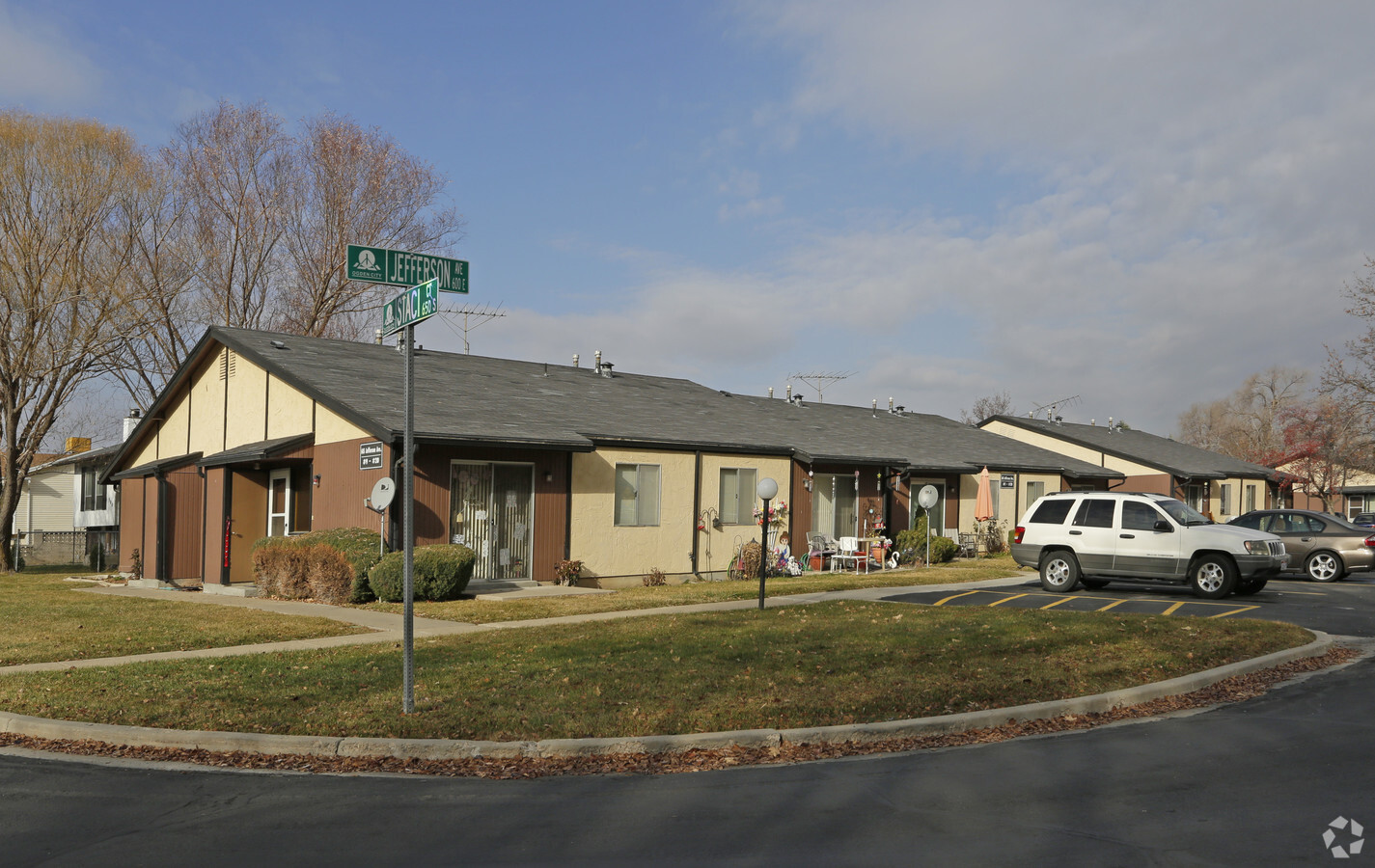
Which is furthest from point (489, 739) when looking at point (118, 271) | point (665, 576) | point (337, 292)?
point (337, 292)

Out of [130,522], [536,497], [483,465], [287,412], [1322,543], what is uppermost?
[287,412]

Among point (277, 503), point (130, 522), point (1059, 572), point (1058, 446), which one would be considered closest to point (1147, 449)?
point (1058, 446)

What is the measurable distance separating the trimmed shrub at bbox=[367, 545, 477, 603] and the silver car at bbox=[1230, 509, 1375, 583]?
17.1m

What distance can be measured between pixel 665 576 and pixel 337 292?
800 inches

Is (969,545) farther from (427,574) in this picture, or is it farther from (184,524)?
(184,524)

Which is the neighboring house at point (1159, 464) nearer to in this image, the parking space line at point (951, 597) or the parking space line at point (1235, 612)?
the parking space line at point (951, 597)

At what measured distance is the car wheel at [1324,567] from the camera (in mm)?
23312

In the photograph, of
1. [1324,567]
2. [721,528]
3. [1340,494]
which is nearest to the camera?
[1324,567]

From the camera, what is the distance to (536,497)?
20.7 meters

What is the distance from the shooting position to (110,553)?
117 feet

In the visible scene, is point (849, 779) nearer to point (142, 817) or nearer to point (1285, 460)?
point (142, 817)

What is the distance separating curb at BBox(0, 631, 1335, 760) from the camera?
24.9 feet

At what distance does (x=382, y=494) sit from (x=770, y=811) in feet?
40.6

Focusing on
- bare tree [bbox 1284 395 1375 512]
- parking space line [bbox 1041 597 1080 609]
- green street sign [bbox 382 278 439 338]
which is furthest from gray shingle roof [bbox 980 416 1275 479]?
green street sign [bbox 382 278 439 338]
